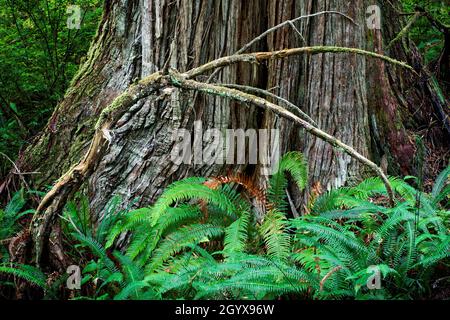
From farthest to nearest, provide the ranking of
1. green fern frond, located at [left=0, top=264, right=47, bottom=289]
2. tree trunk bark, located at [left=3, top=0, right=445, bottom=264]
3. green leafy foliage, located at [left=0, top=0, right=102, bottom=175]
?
1. green leafy foliage, located at [left=0, top=0, right=102, bottom=175]
2. tree trunk bark, located at [left=3, top=0, right=445, bottom=264]
3. green fern frond, located at [left=0, top=264, right=47, bottom=289]

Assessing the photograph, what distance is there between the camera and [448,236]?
3883 mm

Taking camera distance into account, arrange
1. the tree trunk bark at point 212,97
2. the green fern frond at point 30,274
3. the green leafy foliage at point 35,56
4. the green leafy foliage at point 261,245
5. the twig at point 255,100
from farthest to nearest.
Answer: the green leafy foliage at point 35,56 → the tree trunk bark at point 212,97 → the green fern frond at point 30,274 → the twig at point 255,100 → the green leafy foliage at point 261,245

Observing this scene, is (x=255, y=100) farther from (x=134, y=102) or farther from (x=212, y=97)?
(x=212, y=97)

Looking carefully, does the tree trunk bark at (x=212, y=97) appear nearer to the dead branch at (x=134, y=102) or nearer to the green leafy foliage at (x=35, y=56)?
the dead branch at (x=134, y=102)

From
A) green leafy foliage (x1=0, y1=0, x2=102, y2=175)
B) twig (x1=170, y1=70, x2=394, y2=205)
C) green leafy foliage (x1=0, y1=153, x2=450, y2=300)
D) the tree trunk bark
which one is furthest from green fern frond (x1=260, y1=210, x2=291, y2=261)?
green leafy foliage (x1=0, y1=0, x2=102, y2=175)

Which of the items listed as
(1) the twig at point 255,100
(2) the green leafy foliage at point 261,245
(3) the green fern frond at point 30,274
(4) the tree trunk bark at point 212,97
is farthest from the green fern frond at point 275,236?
(3) the green fern frond at point 30,274

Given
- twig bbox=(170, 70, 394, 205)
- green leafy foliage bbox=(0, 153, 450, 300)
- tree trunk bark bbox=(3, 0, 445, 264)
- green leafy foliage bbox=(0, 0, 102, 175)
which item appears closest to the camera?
green leafy foliage bbox=(0, 153, 450, 300)

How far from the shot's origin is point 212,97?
5.09 meters

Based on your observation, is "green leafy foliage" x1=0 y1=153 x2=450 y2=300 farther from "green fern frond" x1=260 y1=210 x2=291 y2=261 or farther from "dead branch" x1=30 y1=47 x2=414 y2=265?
"dead branch" x1=30 y1=47 x2=414 y2=265

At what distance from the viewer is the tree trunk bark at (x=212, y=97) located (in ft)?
16.5

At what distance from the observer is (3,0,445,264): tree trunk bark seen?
5039mm
